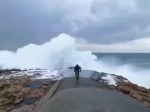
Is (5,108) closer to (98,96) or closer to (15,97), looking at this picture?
(15,97)

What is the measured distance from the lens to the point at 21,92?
44.4 ft

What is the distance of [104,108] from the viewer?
733 centimetres

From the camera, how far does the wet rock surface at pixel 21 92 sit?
12070mm

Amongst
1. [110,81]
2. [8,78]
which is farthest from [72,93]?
[8,78]

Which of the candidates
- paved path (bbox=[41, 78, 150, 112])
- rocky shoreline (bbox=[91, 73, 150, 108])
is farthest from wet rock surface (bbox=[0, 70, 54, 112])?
paved path (bbox=[41, 78, 150, 112])

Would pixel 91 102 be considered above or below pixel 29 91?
above

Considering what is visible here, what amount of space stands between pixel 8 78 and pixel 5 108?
510cm

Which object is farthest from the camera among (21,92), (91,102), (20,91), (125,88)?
(125,88)

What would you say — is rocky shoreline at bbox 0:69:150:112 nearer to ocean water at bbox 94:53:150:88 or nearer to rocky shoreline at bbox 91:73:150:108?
rocky shoreline at bbox 91:73:150:108

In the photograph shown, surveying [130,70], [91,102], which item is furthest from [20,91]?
[130,70]

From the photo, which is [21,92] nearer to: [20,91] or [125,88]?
[20,91]

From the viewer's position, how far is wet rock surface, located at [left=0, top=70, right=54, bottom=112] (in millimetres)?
12070

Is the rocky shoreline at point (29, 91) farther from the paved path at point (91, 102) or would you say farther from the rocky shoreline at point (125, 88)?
the paved path at point (91, 102)

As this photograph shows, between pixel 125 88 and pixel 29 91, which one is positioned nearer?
pixel 29 91
